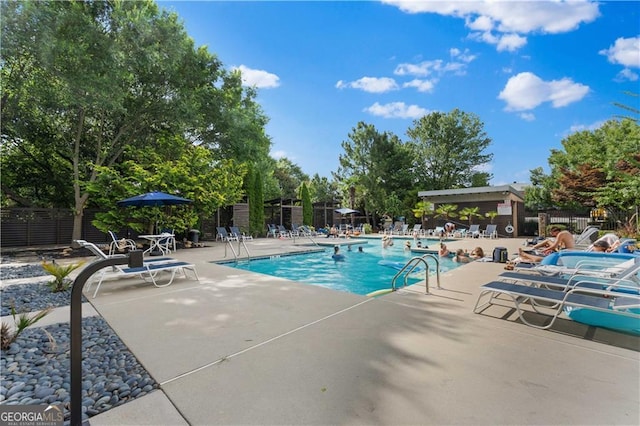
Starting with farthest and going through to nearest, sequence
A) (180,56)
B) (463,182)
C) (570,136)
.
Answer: (463,182), (570,136), (180,56)

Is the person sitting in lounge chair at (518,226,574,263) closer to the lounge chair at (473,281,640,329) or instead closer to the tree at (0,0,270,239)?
the lounge chair at (473,281,640,329)

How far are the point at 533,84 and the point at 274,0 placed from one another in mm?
11625

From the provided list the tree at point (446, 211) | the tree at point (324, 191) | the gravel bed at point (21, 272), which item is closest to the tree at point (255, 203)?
the gravel bed at point (21, 272)

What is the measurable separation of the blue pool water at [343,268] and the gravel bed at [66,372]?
4.91 metres

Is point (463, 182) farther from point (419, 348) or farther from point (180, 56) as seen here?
point (419, 348)

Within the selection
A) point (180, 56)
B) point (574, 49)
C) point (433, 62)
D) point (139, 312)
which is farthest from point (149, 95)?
point (574, 49)

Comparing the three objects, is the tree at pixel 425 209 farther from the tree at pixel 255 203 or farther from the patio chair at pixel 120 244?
the patio chair at pixel 120 244

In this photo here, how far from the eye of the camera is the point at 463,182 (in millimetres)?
30781

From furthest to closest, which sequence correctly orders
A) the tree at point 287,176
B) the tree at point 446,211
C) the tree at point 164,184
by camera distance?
the tree at point 287,176 → the tree at point 446,211 → the tree at point 164,184

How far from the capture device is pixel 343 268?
31.4ft

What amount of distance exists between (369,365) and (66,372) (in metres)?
2.46

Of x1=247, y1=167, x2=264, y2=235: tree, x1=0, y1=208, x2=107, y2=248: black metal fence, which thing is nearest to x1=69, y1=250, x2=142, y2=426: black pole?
x1=0, y1=208, x2=107, y2=248: black metal fence

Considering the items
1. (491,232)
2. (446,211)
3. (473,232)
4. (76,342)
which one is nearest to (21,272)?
(76,342)

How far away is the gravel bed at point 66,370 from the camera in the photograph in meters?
2.02
